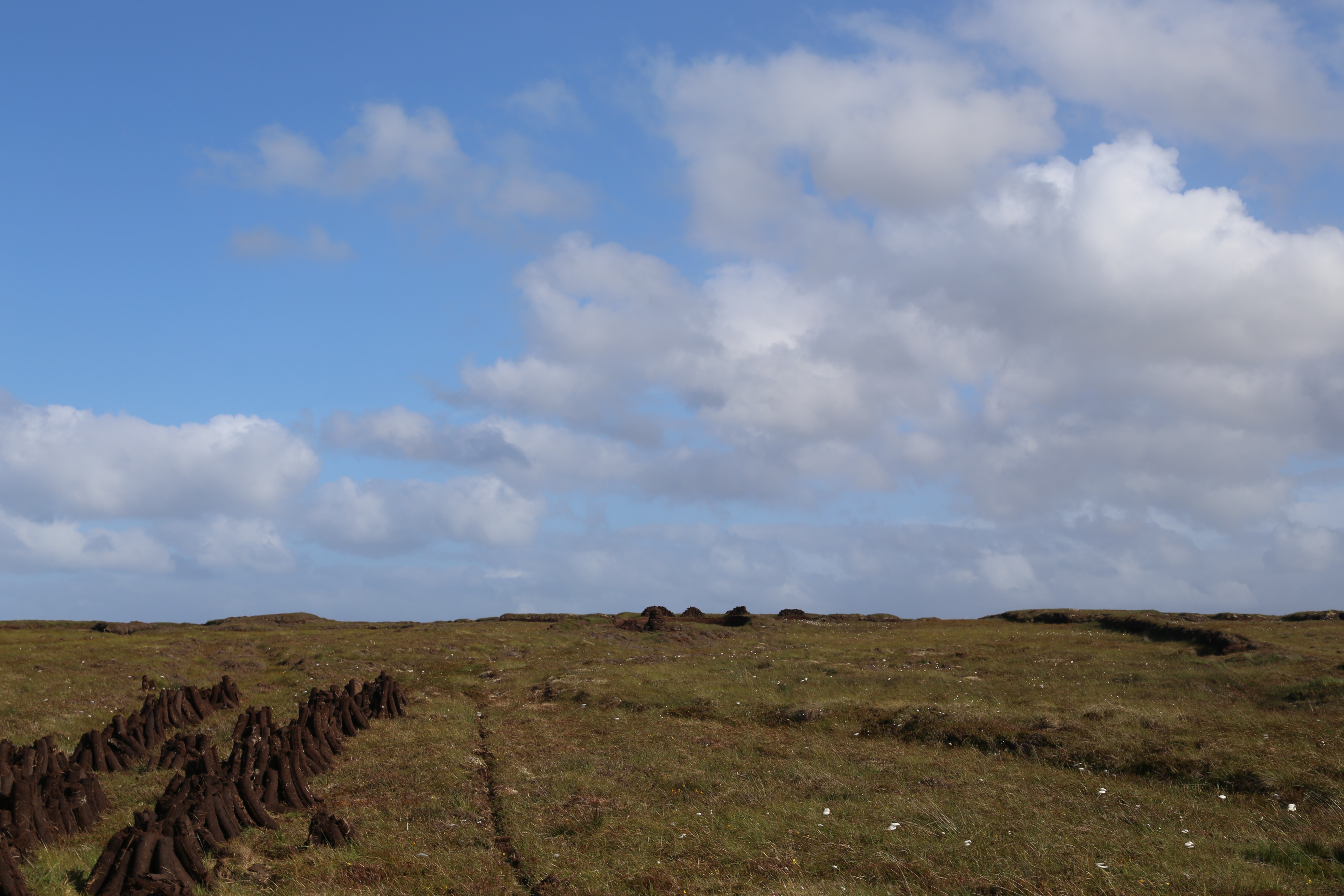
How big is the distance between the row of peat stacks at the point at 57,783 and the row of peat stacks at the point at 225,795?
4.44 ft

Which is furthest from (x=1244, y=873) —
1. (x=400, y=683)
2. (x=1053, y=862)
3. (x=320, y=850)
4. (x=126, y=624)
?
(x=126, y=624)

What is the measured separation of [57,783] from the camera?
18828 mm

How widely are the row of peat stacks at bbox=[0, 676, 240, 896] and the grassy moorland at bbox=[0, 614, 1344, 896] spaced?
659mm

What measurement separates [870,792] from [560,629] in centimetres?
5091

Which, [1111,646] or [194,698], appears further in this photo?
[1111,646]

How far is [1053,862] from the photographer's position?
1459cm

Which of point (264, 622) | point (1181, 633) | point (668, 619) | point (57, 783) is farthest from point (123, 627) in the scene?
point (1181, 633)

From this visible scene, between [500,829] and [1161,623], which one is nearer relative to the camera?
[500,829]

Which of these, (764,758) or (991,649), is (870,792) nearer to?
(764,758)

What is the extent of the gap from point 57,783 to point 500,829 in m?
9.70

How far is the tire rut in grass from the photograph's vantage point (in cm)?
1461

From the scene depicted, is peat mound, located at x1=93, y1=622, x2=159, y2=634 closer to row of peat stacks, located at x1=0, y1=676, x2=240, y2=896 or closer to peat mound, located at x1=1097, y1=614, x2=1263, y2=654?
row of peat stacks, located at x1=0, y1=676, x2=240, y2=896

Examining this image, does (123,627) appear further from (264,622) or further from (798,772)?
(798,772)

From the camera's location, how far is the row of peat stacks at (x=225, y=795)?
14.1m
